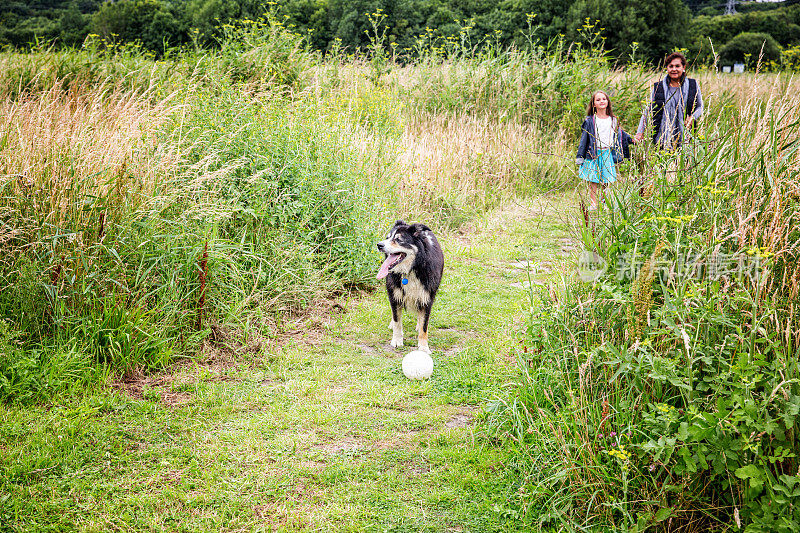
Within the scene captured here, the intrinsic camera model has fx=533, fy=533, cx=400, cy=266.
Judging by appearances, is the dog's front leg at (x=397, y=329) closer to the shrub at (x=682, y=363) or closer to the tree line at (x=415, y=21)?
the shrub at (x=682, y=363)

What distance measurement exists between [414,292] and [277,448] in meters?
1.98

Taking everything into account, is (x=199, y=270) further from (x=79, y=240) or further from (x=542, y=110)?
(x=542, y=110)

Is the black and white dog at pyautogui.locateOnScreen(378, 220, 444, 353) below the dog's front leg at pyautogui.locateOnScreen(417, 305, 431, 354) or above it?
above

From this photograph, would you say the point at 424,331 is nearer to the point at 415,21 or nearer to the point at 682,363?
the point at 682,363

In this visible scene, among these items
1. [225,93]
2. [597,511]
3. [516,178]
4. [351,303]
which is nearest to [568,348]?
[597,511]

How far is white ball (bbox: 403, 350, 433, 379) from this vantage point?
14.5ft

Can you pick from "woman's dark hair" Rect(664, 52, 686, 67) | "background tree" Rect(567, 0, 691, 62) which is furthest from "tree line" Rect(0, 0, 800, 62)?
"woman's dark hair" Rect(664, 52, 686, 67)

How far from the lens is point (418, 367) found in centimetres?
443

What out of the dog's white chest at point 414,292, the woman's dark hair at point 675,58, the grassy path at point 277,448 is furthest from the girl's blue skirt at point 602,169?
the woman's dark hair at point 675,58

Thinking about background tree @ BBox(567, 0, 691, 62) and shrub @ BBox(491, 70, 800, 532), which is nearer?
shrub @ BBox(491, 70, 800, 532)

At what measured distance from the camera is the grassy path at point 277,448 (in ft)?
9.51

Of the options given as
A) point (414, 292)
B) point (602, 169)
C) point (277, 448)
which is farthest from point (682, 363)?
point (414, 292)

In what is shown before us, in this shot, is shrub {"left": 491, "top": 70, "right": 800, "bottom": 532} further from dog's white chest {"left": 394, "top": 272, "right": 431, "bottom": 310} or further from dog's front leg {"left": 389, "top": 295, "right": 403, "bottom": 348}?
dog's front leg {"left": 389, "top": 295, "right": 403, "bottom": 348}

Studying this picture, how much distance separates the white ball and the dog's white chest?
627 millimetres
